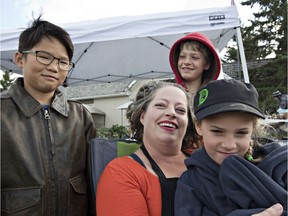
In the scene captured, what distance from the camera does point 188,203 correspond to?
4.25 feet

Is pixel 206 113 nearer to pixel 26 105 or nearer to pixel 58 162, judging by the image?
pixel 58 162

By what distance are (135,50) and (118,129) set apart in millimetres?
4157

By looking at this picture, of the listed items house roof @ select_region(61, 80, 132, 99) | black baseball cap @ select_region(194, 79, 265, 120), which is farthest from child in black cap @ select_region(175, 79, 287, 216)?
house roof @ select_region(61, 80, 132, 99)

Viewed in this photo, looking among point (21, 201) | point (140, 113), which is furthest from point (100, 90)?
point (21, 201)

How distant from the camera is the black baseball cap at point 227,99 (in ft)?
4.26

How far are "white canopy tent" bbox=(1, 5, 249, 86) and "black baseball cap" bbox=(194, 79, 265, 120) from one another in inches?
125

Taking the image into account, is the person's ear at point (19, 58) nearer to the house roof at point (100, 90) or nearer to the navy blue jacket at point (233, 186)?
A: the navy blue jacket at point (233, 186)

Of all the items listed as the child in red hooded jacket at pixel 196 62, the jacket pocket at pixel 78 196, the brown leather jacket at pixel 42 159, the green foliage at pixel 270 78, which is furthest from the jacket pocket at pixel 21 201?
the green foliage at pixel 270 78

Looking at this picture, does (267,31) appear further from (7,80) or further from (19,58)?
(19,58)

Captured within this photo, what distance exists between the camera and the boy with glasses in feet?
4.62

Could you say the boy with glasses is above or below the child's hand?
above

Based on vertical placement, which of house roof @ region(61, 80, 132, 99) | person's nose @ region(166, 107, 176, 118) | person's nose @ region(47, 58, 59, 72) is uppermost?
house roof @ region(61, 80, 132, 99)

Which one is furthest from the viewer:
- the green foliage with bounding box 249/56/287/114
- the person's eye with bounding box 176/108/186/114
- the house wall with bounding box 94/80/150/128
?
the house wall with bounding box 94/80/150/128

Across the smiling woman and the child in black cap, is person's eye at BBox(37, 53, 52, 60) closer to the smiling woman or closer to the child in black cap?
the smiling woman
